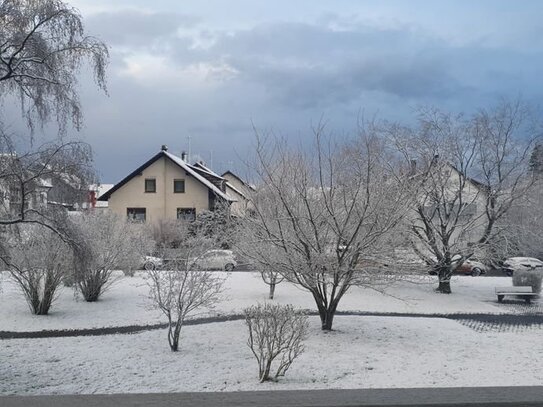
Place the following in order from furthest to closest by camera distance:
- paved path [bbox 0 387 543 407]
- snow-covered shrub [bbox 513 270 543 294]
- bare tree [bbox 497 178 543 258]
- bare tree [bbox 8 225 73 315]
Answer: snow-covered shrub [bbox 513 270 543 294] → bare tree [bbox 497 178 543 258] → bare tree [bbox 8 225 73 315] → paved path [bbox 0 387 543 407]

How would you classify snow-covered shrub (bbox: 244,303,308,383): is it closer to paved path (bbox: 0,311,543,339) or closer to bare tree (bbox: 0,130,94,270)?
bare tree (bbox: 0,130,94,270)

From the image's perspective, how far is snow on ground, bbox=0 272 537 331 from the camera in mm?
17500

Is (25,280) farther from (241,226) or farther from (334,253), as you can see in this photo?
(334,253)

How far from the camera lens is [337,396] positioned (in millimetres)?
4906

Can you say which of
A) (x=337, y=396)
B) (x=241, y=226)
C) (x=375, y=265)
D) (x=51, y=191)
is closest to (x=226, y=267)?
(x=241, y=226)

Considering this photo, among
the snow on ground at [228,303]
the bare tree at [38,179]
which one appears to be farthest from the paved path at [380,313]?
the bare tree at [38,179]

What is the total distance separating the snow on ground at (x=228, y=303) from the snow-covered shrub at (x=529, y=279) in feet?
4.24

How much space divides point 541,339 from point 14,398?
1283 centimetres

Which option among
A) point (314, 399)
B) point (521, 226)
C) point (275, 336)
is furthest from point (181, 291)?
point (521, 226)

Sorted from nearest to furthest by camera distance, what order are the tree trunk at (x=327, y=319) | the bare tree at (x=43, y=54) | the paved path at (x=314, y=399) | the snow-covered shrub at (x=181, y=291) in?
the paved path at (x=314, y=399) → the bare tree at (x=43, y=54) → the snow-covered shrub at (x=181, y=291) → the tree trunk at (x=327, y=319)

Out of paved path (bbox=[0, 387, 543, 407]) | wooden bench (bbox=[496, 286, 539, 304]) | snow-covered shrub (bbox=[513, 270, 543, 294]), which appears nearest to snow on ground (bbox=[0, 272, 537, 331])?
wooden bench (bbox=[496, 286, 539, 304])

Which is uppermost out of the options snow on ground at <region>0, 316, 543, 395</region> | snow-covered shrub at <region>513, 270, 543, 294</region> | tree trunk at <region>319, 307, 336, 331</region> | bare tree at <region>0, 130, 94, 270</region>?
bare tree at <region>0, 130, 94, 270</region>

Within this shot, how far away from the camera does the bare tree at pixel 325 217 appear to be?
45.6 feet

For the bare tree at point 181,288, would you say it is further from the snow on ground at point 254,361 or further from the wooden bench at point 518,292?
the wooden bench at point 518,292
